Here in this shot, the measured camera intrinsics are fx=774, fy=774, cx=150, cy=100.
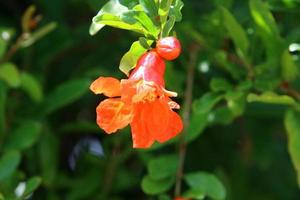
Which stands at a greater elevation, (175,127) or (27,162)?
(175,127)

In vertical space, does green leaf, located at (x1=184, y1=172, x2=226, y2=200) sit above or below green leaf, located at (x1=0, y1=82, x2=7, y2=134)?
below

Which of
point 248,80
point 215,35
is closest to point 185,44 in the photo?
point 215,35

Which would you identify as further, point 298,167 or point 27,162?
point 27,162

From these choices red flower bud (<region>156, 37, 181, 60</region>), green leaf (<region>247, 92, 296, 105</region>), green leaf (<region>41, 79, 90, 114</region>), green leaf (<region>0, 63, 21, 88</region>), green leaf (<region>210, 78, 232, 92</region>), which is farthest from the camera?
green leaf (<region>41, 79, 90, 114</region>)

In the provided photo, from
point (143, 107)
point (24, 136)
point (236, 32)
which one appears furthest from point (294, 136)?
point (24, 136)

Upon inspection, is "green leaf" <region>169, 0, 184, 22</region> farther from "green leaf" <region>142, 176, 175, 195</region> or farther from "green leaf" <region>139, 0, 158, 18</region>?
"green leaf" <region>142, 176, 175, 195</region>

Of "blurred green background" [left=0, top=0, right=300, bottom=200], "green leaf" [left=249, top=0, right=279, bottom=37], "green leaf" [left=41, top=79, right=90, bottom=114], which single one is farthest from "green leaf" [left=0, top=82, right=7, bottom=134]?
"green leaf" [left=249, top=0, right=279, bottom=37]

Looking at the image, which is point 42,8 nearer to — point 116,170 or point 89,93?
point 89,93

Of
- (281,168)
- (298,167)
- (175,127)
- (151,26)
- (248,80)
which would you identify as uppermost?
(151,26)
